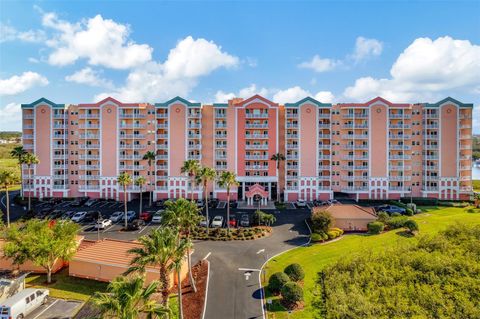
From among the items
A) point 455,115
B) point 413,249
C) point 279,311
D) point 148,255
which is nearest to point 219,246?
point 279,311

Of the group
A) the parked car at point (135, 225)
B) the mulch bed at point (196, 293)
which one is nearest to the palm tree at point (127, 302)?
the mulch bed at point (196, 293)

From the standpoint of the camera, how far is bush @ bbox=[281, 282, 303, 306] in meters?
26.4

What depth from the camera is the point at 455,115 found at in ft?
225

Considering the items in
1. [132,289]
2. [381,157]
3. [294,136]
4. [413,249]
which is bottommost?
[413,249]

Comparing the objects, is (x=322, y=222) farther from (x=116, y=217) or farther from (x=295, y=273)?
(x=116, y=217)

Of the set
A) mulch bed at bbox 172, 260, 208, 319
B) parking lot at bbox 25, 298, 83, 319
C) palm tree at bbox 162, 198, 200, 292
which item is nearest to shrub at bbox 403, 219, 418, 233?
mulch bed at bbox 172, 260, 208, 319

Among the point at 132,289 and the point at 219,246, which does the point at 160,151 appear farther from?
the point at 132,289

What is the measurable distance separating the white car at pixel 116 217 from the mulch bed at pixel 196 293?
25.2 meters

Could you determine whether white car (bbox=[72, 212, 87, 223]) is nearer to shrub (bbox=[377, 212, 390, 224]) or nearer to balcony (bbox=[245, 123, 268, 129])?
balcony (bbox=[245, 123, 268, 129])

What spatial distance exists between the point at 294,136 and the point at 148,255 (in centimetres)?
5620

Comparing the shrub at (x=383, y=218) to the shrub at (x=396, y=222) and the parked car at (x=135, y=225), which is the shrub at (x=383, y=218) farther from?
the parked car at (x=135, y=225)

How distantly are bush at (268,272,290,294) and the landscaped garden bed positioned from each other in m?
14.5

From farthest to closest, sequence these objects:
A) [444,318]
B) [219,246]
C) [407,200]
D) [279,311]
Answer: [407,200] < [219,246] < [279,311] < [444,318]

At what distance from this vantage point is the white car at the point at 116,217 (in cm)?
5247
